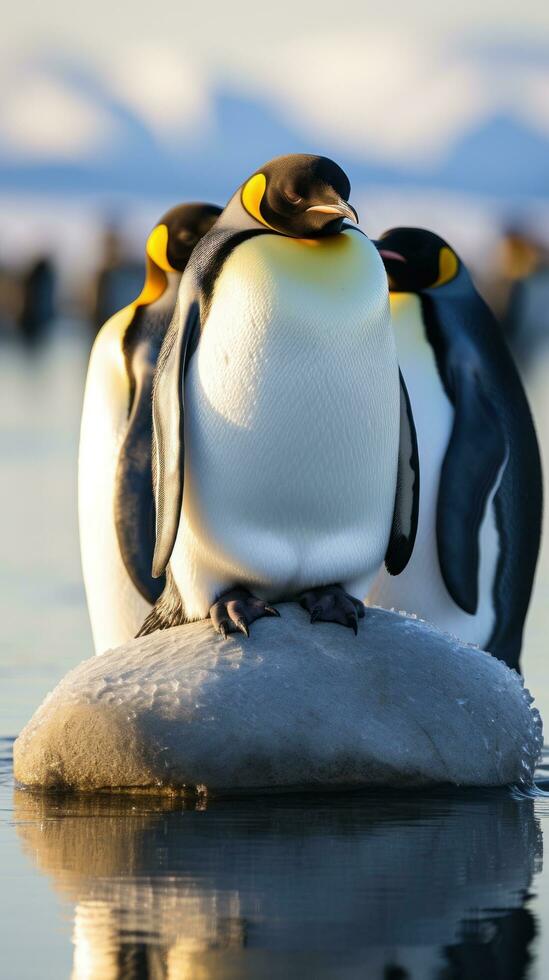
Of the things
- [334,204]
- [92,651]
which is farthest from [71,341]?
[334,204]

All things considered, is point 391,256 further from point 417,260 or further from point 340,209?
point 340,209

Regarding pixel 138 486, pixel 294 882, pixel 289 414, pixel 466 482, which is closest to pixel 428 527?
pixel 466 482

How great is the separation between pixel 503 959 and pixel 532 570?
177 inches

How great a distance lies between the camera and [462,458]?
8.21m

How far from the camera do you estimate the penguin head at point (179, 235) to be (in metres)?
8.71

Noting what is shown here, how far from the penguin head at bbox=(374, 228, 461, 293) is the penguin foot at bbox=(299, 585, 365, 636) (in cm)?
244

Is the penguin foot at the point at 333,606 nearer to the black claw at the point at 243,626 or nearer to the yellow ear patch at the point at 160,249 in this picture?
the black claw at the point at 243,626

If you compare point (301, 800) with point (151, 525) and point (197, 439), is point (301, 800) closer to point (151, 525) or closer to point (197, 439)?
point (197, 439)

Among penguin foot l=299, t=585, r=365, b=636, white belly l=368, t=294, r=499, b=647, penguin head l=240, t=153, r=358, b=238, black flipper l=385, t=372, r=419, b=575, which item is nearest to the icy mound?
penguin foot l=299, t=585, r=365, b=636

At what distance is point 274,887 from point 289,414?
1.86 meters

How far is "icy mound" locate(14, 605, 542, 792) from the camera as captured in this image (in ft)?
19.3

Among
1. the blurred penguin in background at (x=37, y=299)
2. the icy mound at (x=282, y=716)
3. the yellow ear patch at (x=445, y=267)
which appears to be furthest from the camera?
the blurred penguin in background at (x=37, y=299)

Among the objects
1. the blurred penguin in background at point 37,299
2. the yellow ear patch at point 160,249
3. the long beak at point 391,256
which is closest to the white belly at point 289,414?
the long beak at point 391,256

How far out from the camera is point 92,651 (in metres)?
8.80
